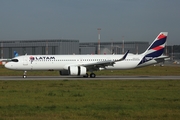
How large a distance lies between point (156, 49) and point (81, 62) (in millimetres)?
9568

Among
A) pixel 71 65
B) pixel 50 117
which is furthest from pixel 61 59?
pixel 50 117

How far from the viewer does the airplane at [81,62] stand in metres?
39.0

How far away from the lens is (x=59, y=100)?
666 inches

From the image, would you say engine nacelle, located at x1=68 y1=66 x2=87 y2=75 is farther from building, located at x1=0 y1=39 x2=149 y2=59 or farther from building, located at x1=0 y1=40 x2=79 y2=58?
building, located at x1=0 y1=40 x2=79 y2=58

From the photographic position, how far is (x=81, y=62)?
40.4m

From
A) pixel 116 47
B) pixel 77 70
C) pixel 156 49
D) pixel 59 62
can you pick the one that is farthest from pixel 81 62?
pixel 116 47

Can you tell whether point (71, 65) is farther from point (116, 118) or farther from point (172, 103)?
point (116, 118)

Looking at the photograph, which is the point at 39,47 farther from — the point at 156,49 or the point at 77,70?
the point at 77,70

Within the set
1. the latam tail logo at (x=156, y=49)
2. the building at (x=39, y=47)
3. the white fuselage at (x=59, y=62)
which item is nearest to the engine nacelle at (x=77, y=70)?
the white fuselage at (x=59, y=62)

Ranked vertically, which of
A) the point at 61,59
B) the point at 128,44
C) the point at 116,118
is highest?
the point at 128,44

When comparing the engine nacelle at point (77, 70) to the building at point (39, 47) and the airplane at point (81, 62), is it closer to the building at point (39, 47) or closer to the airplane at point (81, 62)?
the airplane at point (81, 62)

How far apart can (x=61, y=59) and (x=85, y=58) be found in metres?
2.96

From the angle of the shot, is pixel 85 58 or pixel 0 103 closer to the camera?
pixel 0 103

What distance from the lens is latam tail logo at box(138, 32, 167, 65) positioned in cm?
4128
